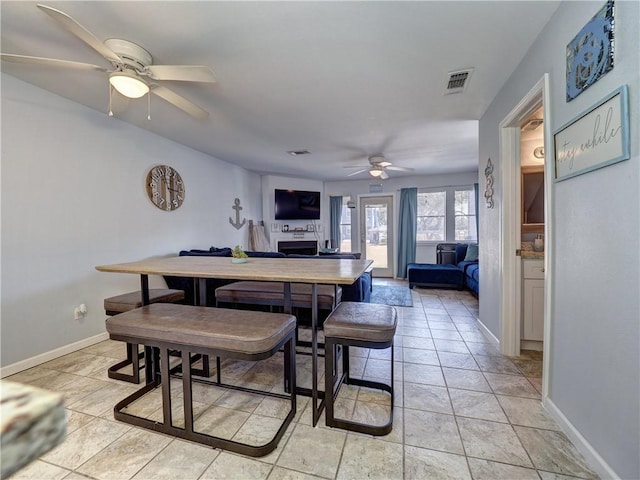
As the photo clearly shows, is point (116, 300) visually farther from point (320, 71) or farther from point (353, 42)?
point (353, 42)

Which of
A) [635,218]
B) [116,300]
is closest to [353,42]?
[635,218]

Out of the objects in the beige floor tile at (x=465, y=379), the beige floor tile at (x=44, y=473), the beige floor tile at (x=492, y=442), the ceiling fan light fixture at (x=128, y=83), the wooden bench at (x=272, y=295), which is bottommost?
the beige floor tile at (x=44, y=473)

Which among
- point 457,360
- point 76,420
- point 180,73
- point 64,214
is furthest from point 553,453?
point 64,214

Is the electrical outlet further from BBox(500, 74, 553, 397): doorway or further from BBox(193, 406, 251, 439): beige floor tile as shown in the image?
BBox(500, 74, 553, 397): doorway

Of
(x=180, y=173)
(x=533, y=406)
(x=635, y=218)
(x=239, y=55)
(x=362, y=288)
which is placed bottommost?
(x=533, y=406)

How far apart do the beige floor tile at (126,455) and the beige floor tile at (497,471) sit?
163 cm

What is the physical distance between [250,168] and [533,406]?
5.41 meters

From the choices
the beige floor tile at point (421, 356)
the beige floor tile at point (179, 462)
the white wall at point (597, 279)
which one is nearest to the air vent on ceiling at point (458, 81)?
the white wall at point (597, 279)

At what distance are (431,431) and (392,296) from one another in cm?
324

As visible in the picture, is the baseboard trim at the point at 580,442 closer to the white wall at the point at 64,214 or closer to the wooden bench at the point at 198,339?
the wooden bench at the point at 198,339

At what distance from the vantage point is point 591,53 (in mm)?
1342

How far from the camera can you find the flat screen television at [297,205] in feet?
20.5

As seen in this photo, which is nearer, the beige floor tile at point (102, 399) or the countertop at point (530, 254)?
the beige floor tile at point (102, 399)

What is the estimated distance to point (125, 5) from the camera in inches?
61.1
